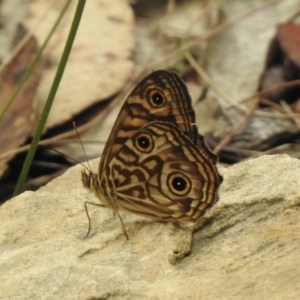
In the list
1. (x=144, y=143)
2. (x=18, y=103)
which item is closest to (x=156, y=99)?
(x=144, y=143)

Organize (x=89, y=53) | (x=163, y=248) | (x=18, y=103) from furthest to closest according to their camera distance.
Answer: (x=89, y=53), (x=18, y=103), (x=163, y=248)

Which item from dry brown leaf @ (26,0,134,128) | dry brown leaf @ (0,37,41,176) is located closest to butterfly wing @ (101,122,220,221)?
dry brown leaf @ (0,37,41,176)

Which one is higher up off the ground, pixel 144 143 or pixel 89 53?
pixel 144 143

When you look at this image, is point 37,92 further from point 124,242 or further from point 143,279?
point 143,279

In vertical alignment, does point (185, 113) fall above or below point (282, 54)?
above

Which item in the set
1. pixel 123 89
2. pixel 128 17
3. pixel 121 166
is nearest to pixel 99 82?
Answer: pixel 123 89

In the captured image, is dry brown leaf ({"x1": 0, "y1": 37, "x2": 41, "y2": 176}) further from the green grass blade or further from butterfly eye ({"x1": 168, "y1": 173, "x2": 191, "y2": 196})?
butterfly eye ({"x1": 168, "y1": 173, "x2": 191, "y2": 196})

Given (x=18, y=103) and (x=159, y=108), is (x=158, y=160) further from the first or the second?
(x=18, y=103)
